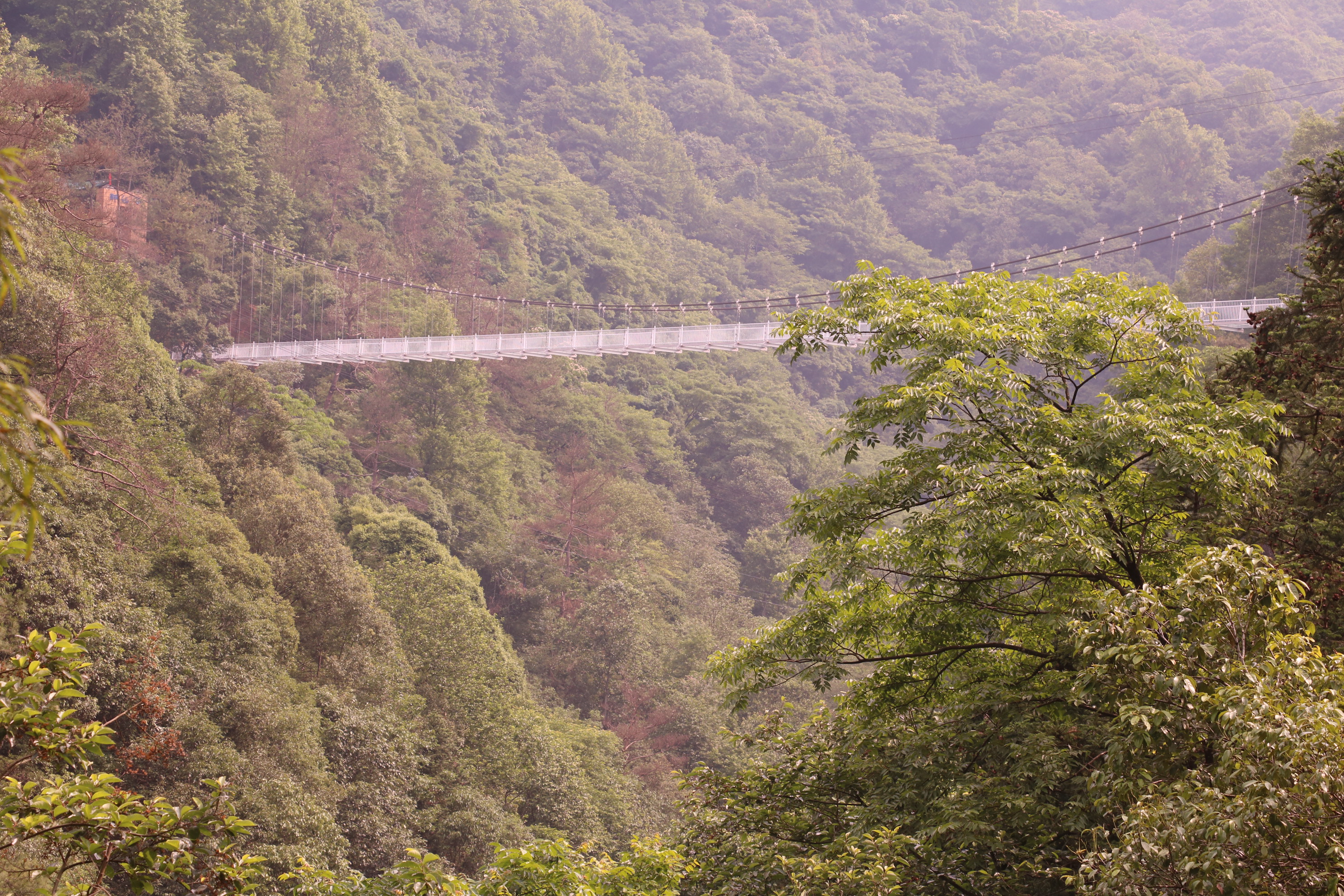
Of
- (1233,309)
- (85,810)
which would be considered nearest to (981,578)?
(85,810)

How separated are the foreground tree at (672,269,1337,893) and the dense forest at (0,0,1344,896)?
0.04 meters

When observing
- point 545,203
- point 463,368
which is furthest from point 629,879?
point 545,203

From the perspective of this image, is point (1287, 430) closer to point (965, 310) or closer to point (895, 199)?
point (965, 310)

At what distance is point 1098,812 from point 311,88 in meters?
33.1

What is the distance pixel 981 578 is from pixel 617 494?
22534 millimetres

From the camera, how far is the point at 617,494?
2708 cm

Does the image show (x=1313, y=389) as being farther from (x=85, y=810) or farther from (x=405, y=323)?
(x=405, y=323)

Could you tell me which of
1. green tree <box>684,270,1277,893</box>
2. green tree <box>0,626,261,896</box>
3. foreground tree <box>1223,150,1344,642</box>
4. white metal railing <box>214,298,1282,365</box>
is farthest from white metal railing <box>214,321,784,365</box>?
green tree <box>0,626,261,896</box>

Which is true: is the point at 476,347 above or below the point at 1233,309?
below

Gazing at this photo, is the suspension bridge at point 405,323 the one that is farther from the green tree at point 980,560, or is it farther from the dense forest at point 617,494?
the green tree at point 980,560

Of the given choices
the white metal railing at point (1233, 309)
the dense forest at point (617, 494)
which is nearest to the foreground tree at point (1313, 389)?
the dense forest at point (617, 494)

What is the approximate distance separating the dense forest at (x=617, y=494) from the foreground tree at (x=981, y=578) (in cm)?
4

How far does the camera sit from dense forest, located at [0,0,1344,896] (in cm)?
279

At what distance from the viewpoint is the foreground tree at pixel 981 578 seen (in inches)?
169
